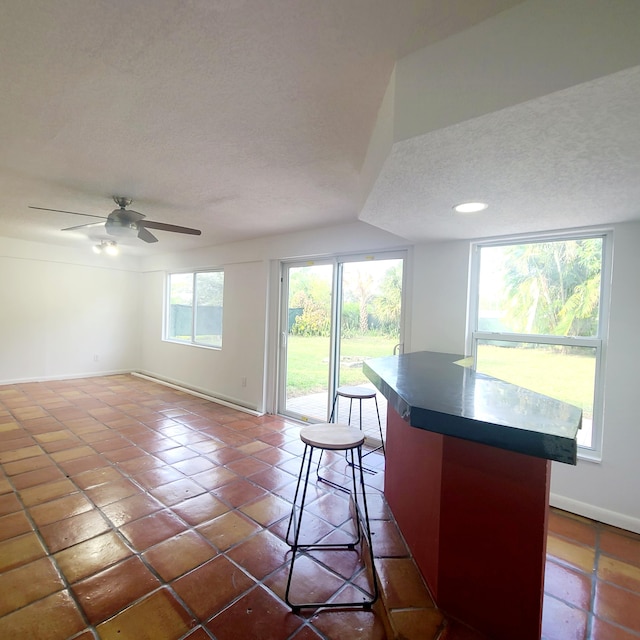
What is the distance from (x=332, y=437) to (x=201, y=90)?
1822 mm

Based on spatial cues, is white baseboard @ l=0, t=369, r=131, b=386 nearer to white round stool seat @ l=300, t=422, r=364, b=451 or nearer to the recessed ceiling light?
white round stool seat @ l=300, t=422, r=364, b=451

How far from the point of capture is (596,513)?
2.42 m

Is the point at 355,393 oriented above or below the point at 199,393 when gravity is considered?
above

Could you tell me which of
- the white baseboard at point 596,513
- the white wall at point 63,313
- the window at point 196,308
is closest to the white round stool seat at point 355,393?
the white baseboard at point 596,513

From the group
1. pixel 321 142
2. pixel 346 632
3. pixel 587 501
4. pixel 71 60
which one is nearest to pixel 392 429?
pixel 346 632

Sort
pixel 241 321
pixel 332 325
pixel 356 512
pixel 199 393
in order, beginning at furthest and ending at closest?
pixel 199 393
pixel 241 321
pixel 332 325
pixel 356 512

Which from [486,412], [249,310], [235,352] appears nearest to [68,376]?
[235,352]

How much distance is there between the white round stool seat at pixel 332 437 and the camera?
5.83 ft

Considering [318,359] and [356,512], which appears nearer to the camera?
[356,512]

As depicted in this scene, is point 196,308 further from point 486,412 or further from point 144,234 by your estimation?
point 486,412

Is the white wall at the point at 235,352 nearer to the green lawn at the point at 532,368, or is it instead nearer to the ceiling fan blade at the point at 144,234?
the green lawn at the point at 532,368

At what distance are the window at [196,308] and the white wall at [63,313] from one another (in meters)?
1.12

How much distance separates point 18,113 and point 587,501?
430 centimetres

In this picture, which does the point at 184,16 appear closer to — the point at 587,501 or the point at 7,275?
the point at 587,501
